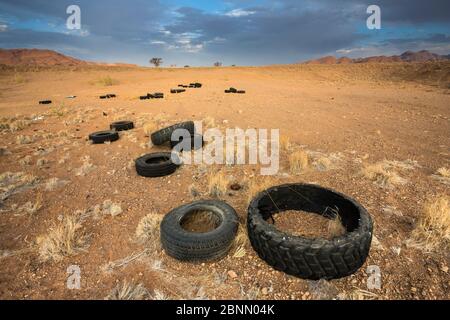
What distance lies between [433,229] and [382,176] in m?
1.81

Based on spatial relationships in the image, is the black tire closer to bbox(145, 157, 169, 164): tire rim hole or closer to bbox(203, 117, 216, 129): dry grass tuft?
bbox(203, 117, 216, 129): dry grass tuft

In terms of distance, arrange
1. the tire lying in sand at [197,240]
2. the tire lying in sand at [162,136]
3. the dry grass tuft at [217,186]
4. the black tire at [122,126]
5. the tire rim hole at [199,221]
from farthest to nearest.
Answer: the black tire at [122,126] → the tire lying in sand at [162,136] → the dry grass tuft at [217,186] → the tire rim hole at [199,221] → the tire lying in sand at [197,240]

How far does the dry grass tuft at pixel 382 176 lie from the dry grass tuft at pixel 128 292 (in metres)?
4.87

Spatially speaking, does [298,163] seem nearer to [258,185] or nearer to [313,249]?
[258,185]

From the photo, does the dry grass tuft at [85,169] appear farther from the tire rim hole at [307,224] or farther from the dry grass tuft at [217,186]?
the tire rim hole at [307,224]

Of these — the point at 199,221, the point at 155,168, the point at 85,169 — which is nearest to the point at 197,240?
the point at 199,221

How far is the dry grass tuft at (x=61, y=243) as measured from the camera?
3.95 m

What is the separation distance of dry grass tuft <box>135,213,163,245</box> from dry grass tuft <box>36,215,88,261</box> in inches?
31.9

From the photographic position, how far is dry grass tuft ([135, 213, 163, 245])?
424cm

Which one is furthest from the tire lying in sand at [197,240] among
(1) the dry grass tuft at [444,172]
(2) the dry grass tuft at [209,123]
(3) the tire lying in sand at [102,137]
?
(2) the dry grass tuft at [209,123]

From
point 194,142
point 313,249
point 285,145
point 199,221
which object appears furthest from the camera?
point 194,142

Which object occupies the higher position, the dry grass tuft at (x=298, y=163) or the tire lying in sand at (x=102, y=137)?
the tire lying in sand at (x=102, y=137)

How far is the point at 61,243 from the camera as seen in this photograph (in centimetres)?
408

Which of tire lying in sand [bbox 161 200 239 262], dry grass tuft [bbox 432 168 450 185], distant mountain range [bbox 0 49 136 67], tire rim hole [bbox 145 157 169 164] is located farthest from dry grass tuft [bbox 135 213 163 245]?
distant mountain range [bbox 0 49 136 67]
